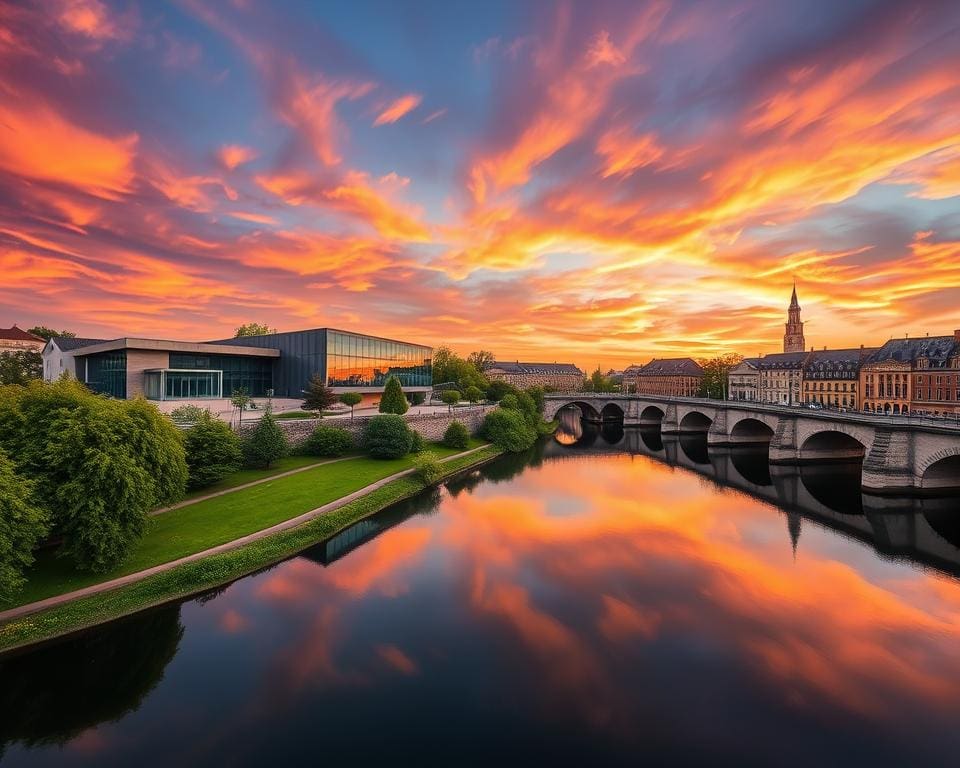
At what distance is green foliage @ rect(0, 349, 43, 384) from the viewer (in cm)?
6200

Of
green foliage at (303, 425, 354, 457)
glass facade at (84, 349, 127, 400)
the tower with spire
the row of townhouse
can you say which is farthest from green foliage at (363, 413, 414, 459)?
the tower with spire

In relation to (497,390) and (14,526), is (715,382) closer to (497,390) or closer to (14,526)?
(497,390)

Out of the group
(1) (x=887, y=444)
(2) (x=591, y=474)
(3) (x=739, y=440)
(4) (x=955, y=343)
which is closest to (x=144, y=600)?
(2) (x=591, y=474)

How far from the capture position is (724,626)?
1903 cm

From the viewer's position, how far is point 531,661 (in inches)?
658

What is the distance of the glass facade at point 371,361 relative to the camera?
2368 inches

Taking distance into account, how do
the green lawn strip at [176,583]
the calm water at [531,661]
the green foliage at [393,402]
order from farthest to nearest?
the green foliage at [393,402], the green lawn strip at [176,583], the calm water at [531,661]

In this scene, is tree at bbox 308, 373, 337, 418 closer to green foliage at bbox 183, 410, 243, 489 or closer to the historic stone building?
green foliage at bbox 183, 410, 243, 489

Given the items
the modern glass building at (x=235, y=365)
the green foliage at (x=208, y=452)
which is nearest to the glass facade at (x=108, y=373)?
the modern glass building at (x=235, y=365)

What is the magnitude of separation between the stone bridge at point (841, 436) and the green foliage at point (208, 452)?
163 ft

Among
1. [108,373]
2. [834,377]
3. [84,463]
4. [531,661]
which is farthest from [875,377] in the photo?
[108,373]

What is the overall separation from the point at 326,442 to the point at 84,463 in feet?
82.3

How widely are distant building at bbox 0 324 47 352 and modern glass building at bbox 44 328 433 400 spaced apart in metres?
53.2

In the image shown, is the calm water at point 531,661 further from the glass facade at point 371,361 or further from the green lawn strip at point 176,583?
the glass facade at point 371,361
